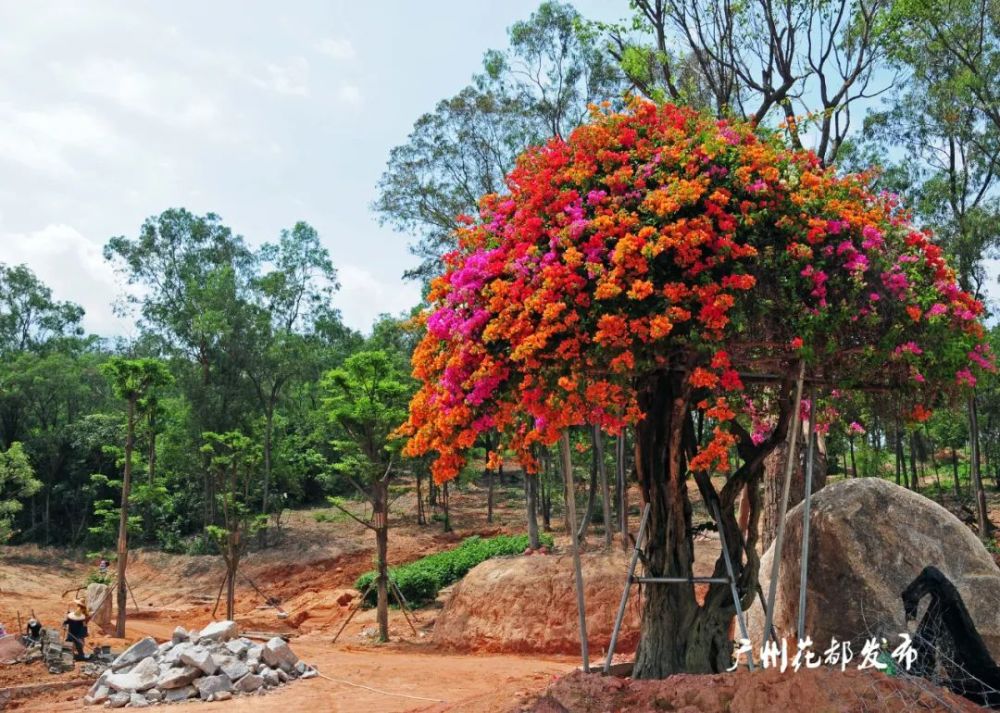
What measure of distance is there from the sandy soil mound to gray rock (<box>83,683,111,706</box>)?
7.09 metres

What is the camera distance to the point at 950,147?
22328mm

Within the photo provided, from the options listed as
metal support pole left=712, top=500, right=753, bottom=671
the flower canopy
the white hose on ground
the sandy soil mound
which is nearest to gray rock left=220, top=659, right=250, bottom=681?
the white hose on ground

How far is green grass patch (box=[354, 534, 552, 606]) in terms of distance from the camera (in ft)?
65.7

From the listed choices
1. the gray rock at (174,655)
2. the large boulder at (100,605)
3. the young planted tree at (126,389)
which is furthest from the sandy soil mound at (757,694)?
the large boulder at (100,605)

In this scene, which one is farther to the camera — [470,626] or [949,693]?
[470,626]

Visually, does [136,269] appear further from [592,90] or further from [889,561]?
[889,561]

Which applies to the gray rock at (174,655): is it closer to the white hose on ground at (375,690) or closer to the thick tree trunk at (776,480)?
the white hose on ground at (375,690)

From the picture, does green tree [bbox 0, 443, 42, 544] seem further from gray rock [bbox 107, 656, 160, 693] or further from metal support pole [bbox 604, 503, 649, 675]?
metal support pole [bbox 604, 503, 649, 675]

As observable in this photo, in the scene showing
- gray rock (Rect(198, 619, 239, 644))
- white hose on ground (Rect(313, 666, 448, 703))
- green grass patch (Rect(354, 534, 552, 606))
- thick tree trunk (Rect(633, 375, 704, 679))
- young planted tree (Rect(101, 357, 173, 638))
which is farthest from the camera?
green grass patch (Rect(354, 534, 552, 606))

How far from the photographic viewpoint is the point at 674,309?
5598mm

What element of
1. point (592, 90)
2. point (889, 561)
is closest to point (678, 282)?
point (889, 561)

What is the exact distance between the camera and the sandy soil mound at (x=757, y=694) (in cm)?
457

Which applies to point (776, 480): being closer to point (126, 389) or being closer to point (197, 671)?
point (197, 671)

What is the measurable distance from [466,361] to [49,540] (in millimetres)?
30766
